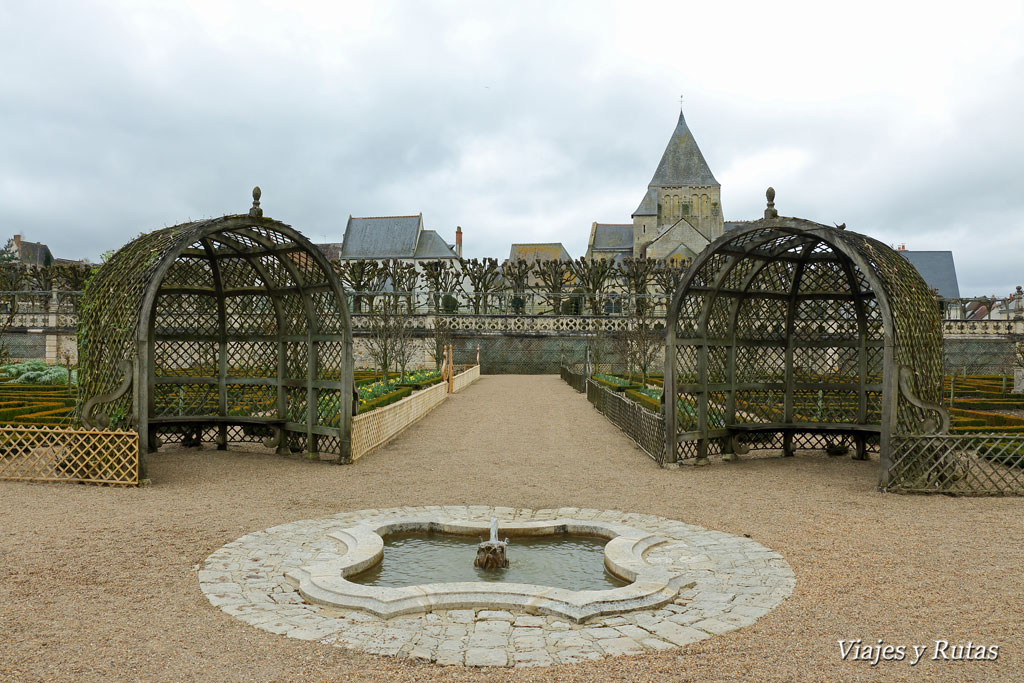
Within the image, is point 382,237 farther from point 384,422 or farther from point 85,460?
point 85,460

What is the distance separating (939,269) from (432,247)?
44.5 meters

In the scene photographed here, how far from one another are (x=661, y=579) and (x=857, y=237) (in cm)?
623

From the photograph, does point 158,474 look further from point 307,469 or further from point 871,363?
point 871,363

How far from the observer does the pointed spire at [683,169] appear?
6969 centimetres

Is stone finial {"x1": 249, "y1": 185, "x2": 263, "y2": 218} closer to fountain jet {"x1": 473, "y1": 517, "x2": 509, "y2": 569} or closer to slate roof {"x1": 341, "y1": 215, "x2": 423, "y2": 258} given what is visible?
fountain jet {"x1": 473, "y1": 517, "x2": 509, "y2": 569}

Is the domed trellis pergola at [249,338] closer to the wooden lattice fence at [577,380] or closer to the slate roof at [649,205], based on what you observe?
the wooden lattice fence at [577,380]

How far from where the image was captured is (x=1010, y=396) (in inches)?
824

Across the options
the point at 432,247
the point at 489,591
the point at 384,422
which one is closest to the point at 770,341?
the point at 384,422

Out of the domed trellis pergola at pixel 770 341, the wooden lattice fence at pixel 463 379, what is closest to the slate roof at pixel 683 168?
the wooden lattice fence at pixel 463 379

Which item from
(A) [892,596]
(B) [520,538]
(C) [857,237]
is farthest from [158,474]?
(C) [857,237]

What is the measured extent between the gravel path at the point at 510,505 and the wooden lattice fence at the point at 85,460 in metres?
0.31

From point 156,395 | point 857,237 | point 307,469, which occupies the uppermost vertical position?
point 857,237

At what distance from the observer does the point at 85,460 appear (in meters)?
8.97

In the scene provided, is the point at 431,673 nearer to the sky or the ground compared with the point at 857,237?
nearer to the ground
